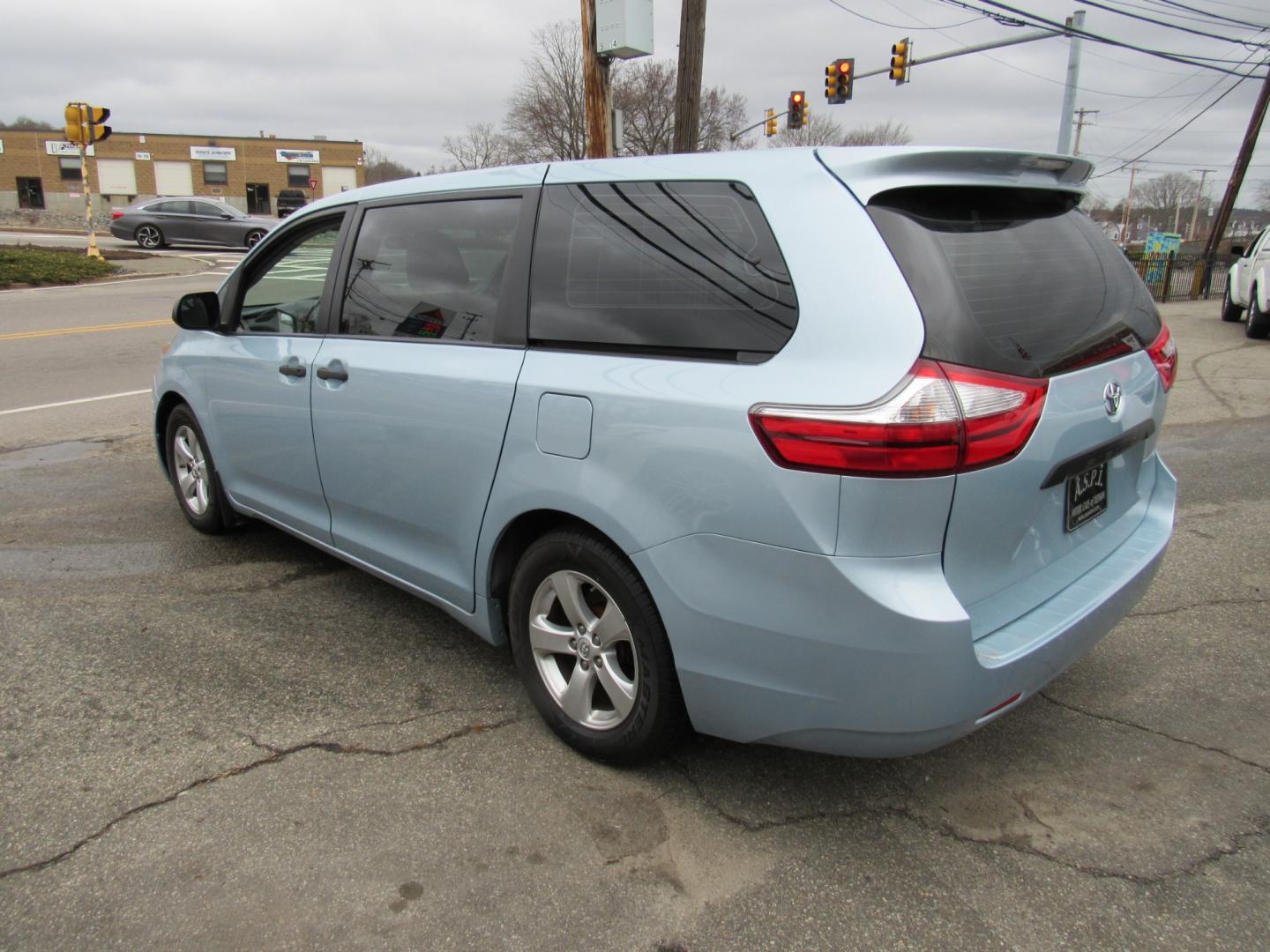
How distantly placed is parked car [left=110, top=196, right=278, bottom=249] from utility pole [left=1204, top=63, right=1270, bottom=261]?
2617cm

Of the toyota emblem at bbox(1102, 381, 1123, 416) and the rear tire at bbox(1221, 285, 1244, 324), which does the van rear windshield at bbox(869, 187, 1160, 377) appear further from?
the rear tire at bbox(1221, 285, 1244, 324)

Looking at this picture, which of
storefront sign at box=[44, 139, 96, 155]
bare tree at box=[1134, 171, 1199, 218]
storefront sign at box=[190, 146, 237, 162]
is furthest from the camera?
bare tree at box=[1134, 171, 1199, 218]

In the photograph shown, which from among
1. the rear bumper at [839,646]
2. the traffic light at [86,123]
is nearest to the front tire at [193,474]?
the rear bumper at [839,646]

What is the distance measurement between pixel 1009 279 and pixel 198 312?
3552 millimetres

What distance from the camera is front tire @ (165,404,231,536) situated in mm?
4586

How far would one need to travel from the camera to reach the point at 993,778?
109 inches

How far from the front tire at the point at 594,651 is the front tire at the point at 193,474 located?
7.71 ft

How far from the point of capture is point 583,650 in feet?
9.07

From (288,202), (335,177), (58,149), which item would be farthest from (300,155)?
(288,202)

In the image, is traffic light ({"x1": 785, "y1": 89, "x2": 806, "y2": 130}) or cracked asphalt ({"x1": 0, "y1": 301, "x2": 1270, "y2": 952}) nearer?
cracked asphalt ({"x1": 0, "y1": 301, "x2": 1270, "y2": 952})

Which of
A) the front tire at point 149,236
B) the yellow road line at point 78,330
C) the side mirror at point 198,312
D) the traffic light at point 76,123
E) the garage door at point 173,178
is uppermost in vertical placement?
the garage door at point 173,178

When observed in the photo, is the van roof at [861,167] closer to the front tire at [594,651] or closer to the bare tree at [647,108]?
the front tire at [594,651]

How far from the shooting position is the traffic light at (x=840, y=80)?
2059cm

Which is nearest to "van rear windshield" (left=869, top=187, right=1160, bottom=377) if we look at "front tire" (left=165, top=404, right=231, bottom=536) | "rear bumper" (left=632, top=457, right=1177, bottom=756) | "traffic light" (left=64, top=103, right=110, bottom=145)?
"rear bumper" (left=632, top=457, right=1177, bottom=756)
